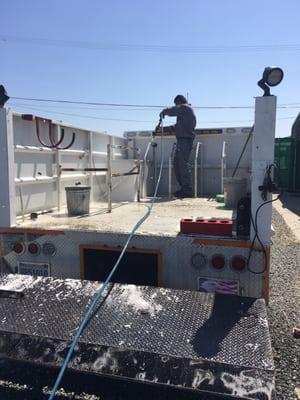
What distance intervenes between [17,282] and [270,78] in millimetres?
2532

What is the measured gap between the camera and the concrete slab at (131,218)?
3448mm

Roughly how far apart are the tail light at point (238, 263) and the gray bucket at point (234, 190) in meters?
1.53

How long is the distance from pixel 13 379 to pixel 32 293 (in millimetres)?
660

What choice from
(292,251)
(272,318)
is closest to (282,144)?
(292,251)

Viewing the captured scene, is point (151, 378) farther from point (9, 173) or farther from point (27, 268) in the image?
point (9, 173)

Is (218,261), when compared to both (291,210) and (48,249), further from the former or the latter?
(291,210)

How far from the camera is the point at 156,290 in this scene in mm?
2994

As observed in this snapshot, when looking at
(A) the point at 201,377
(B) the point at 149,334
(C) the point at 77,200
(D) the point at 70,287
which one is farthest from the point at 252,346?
(C) the point at 77,200

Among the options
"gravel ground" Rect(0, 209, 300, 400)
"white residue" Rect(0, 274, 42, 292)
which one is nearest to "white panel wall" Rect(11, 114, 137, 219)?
"white residue" Rect(0, 274, 42, 292)

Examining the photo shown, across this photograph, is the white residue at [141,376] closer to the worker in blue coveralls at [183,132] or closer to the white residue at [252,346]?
the white residue at [252,346]

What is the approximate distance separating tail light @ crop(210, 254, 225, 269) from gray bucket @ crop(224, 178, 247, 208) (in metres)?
1.52

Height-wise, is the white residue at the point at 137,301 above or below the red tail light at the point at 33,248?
below

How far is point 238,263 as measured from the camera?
9.96ft

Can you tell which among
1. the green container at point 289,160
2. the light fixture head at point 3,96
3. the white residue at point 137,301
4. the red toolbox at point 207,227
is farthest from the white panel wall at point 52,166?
the green container at point 289,160
